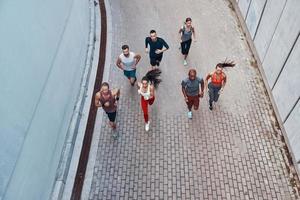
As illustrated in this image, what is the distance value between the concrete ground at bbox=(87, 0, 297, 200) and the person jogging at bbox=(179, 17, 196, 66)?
40 cm

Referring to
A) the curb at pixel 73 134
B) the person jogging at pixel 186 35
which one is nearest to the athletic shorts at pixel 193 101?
the person jogging at pixel 186 35

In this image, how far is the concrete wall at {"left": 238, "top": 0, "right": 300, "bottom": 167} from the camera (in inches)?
329

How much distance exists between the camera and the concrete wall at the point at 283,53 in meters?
8.35

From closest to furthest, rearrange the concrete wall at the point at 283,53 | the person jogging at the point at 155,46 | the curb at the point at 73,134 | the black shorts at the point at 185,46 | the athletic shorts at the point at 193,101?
the concrete wall at the point at 283,53 < the curb at the point at 73,134 < the athletic shorts at the point at 193,101 < the person jogging at the point at 155,46 < the black shorts at the point at 185,46

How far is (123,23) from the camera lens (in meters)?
13.0

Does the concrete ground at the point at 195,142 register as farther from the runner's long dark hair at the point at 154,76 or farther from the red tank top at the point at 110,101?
the red tank top at the point at 110,101

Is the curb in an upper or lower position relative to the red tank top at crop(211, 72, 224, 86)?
lower

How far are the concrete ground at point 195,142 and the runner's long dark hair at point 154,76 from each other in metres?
0.22

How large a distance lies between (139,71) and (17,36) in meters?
4.92

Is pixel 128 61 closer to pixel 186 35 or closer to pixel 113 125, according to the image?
pixel 113 125

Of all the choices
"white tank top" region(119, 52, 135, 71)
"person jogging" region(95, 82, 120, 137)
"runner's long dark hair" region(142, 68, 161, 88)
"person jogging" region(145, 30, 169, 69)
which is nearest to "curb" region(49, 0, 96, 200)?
"person jogging" region(95, 82, 120, 137)

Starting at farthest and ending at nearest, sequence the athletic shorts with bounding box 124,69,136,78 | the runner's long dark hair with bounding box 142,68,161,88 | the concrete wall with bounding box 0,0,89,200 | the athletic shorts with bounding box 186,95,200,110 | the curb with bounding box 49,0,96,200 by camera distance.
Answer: the runner's long dark hair with bounding box 142,68,161,88, the athletic shorts with bounding box 124,69,136,78, the athletic shorts with bounding box 186,95,200,110, the curb with bounding box 49,0,96,200, the concrete wall with bounding box 0,0,89,200

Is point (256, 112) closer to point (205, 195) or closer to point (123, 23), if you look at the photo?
point (205, 195)

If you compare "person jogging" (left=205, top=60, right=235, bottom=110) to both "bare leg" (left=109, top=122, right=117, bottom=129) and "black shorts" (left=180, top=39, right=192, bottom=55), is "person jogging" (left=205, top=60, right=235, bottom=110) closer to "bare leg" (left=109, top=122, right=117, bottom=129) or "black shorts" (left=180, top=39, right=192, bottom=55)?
"black shorts" (left=180, top=39, right=192, bottom=55)
